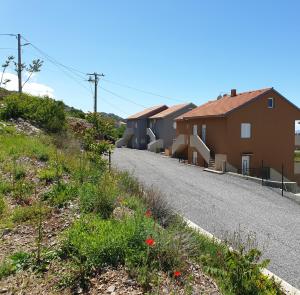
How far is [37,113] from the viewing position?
21672 mm

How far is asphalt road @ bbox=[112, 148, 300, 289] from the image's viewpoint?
11.1m

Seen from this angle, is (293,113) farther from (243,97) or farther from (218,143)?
(218,143)

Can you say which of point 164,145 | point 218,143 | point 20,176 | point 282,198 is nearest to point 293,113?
point 218,143

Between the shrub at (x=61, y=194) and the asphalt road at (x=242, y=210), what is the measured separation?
378 centimetres

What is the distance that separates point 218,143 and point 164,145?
756 inches

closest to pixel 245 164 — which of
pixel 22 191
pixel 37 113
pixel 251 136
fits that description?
pixel 251 136

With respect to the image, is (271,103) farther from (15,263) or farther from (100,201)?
(15,263)

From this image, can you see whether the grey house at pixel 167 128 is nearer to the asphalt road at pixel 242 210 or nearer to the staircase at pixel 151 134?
the staircase at pixel 151 134

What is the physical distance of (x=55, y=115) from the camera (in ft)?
72.3

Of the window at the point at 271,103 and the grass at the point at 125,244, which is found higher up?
the window at the point at 271,103

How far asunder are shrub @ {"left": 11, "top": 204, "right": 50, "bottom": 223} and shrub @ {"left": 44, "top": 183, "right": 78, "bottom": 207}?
544mm

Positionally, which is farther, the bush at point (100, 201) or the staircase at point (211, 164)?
the staircase at point (211, 164)

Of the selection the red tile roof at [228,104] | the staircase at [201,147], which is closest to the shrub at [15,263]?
the red tile roof at [228,104]

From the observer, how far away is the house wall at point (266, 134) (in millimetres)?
31266
